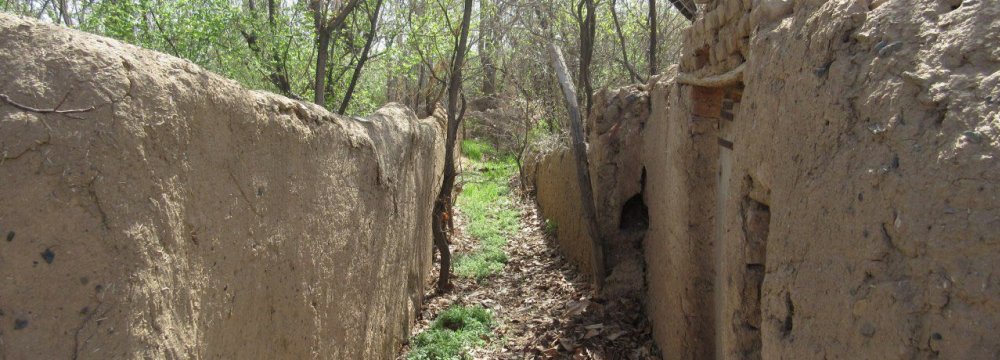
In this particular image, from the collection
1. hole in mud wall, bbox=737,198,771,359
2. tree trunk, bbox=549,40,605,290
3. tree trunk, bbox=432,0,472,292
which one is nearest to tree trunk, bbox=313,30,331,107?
tree trunk, bbox=432,0,472,292

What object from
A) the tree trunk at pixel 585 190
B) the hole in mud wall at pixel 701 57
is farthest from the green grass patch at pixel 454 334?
the hole in mud wall at pixel 701 57

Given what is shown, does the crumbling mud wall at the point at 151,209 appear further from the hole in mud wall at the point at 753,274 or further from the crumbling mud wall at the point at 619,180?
the crumbling mud wall at the point at 619,180

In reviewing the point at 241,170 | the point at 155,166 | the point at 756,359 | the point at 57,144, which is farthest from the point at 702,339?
the point at 57,144

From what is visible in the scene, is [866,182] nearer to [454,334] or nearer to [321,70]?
[454,334]

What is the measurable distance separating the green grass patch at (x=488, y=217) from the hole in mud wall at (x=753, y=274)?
514 centimetres

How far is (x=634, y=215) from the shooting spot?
23.9 feet

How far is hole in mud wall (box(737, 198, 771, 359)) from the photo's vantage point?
3.06m

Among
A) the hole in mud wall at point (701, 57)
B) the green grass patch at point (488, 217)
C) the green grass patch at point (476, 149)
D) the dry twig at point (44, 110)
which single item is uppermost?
the hole in mud wall at point (701, 57)

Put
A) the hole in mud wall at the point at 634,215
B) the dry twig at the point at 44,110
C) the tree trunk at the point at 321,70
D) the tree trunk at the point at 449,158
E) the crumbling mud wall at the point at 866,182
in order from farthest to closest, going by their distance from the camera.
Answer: the tree trunk at the point at 449,158 < the hole in mud wall at the point at 634,215 < the tree trunk at the point at 321,70 < the dry twig at the point at 44,110 < the crumbling mud wall at the point at 866,182

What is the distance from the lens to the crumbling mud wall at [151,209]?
1825mm

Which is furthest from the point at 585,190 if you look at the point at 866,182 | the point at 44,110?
the point at 44,110

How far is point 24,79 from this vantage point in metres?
1.86

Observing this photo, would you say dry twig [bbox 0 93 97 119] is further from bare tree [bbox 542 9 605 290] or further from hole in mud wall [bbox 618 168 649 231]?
hole in mud wall [bbox 618 168 649 231]

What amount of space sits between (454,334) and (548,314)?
110 centimetres
